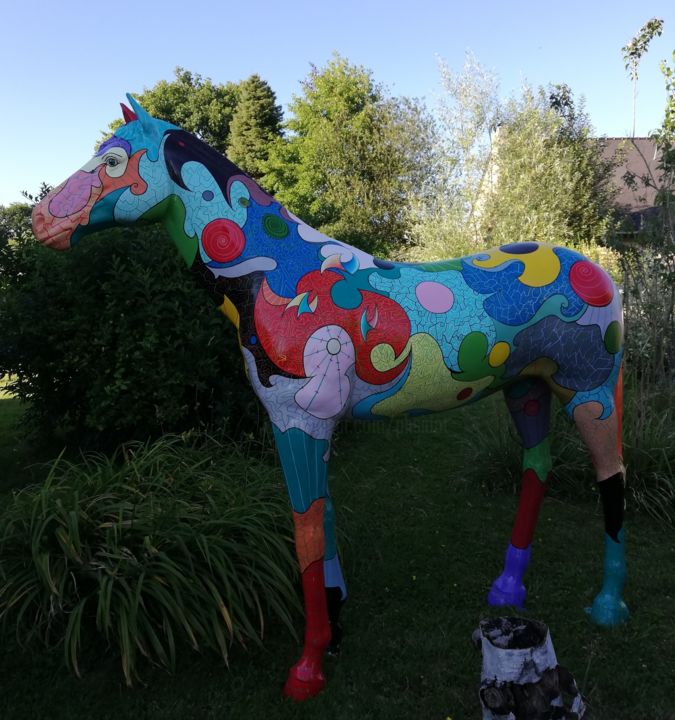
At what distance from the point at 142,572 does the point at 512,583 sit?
1.85 metres

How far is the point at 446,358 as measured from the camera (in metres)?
2.24

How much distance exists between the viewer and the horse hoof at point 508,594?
2.95 meters

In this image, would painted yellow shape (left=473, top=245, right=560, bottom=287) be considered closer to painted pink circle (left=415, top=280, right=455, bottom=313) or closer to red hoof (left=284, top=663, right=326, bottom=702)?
painted pink circle (left=415, top=280, right=455, bottom=313)

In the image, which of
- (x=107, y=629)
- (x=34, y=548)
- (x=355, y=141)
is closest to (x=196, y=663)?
(x=107, y=629)

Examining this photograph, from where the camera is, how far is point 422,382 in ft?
7.39

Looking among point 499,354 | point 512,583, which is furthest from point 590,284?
point 512,583

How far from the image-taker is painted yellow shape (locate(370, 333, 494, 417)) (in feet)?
7.25

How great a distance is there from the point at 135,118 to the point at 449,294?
1.39 m

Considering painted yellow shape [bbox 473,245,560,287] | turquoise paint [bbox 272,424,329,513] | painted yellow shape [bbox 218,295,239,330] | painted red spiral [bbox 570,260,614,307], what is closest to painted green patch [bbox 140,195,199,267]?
painted yellow shape [bbox 218,295,239,330]

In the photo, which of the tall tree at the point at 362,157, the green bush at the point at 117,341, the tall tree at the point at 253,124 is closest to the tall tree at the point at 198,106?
the tall tree at the point at 253,124

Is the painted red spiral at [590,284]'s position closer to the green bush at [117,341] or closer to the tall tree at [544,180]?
the green bush at [117,341]

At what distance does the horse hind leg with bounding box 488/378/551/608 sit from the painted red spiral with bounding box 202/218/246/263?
157 cm

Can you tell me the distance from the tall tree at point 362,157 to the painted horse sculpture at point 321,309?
734 inches

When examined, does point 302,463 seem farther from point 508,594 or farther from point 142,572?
point 508,594
